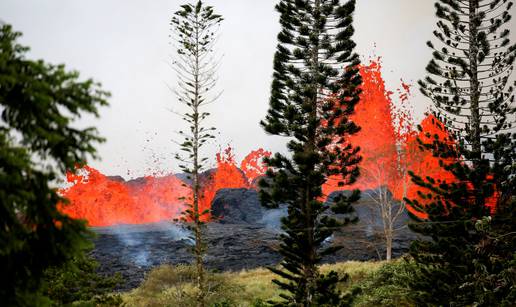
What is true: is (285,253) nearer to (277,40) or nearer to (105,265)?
(277,40)

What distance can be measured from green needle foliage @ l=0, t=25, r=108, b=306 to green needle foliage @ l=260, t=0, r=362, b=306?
9621 mm

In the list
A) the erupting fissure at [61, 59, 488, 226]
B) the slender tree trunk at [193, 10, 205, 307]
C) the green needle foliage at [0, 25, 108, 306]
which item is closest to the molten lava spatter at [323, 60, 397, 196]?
the erupting fissure at [61, 59, 488, 226]

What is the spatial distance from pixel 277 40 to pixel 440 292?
9631 mm

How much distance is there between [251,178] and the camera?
238 feet

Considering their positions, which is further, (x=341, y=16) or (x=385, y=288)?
(x=385, y=288)

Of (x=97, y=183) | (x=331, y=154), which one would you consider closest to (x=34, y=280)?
(x=331, y=154)

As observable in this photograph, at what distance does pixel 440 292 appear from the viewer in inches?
511

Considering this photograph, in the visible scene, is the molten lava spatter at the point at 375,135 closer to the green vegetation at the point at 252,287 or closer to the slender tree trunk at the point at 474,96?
the green vegetation at the point at 252,287

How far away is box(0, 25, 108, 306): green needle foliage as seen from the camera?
13.0 feet

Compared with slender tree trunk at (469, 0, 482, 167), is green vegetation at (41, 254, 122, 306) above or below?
below

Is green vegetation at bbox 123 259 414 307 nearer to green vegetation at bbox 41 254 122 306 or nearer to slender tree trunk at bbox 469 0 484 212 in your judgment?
slender tree trunk at bbox 469 0 484 212

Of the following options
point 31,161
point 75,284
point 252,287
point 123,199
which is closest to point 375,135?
point 252,287

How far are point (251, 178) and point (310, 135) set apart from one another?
193 ft

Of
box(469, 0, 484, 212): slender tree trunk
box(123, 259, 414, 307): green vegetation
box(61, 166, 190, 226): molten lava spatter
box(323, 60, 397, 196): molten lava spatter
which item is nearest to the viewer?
box(469, 0, 484, 212): slender tree trunk
